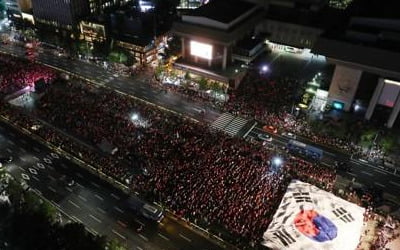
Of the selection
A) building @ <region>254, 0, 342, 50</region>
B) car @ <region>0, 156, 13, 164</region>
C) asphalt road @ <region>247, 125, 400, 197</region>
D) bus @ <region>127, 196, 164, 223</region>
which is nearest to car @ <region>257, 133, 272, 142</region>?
asphalt road @ <region>247, 125, 400, 197</region>

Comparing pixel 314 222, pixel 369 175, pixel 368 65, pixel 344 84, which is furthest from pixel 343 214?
pixel 368 65

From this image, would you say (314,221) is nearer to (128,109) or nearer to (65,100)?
(128,109)

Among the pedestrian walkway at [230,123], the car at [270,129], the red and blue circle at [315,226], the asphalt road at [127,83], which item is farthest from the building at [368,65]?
the red and blue circle at [315,226]

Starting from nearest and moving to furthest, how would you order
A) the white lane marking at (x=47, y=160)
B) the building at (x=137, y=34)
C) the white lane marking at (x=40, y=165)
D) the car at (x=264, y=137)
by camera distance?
the white lane marking at (x=40, y=165) → the white lane marking at (x=47, y=160) → the car at (x=264, y=137) → the building at (x=137, y=34)

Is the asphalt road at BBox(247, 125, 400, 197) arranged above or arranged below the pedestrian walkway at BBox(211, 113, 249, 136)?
below

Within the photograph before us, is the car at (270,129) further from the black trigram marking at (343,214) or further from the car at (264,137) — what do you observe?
the black trigram marking at (343,214)

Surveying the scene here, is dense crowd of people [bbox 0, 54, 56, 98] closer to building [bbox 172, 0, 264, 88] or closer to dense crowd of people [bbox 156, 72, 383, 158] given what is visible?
dense crowd of people [bbox 156, 72, 383, 158]
